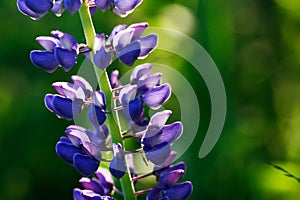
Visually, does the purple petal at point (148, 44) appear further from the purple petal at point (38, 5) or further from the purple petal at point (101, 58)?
the purple petal at point (38, 5)

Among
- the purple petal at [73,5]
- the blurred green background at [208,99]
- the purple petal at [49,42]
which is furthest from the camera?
the blurred green background at [208,99]

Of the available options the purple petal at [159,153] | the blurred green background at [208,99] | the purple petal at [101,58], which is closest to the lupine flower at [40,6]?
the purple petal at [101,58]

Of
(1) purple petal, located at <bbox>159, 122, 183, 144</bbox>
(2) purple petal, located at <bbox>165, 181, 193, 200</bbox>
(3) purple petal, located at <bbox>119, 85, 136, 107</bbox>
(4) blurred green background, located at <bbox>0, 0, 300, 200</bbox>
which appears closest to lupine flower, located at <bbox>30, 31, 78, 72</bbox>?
(3) purple petal, located at <bbox>119, 85, 136, 107</bbox>

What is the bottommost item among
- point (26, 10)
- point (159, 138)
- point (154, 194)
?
point (154, 194)

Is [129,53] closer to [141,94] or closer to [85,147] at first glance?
[141,94]

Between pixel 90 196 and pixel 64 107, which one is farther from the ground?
pixel 64 107

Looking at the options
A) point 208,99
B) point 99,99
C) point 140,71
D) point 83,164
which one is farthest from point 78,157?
point 208,99

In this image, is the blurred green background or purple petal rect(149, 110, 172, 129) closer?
purple petal rect(149, 110, 172, 129)

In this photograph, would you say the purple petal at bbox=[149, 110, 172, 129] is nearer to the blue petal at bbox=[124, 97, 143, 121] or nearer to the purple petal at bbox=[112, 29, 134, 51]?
the blue petal at bbox=[124, 97, 143, 121]
